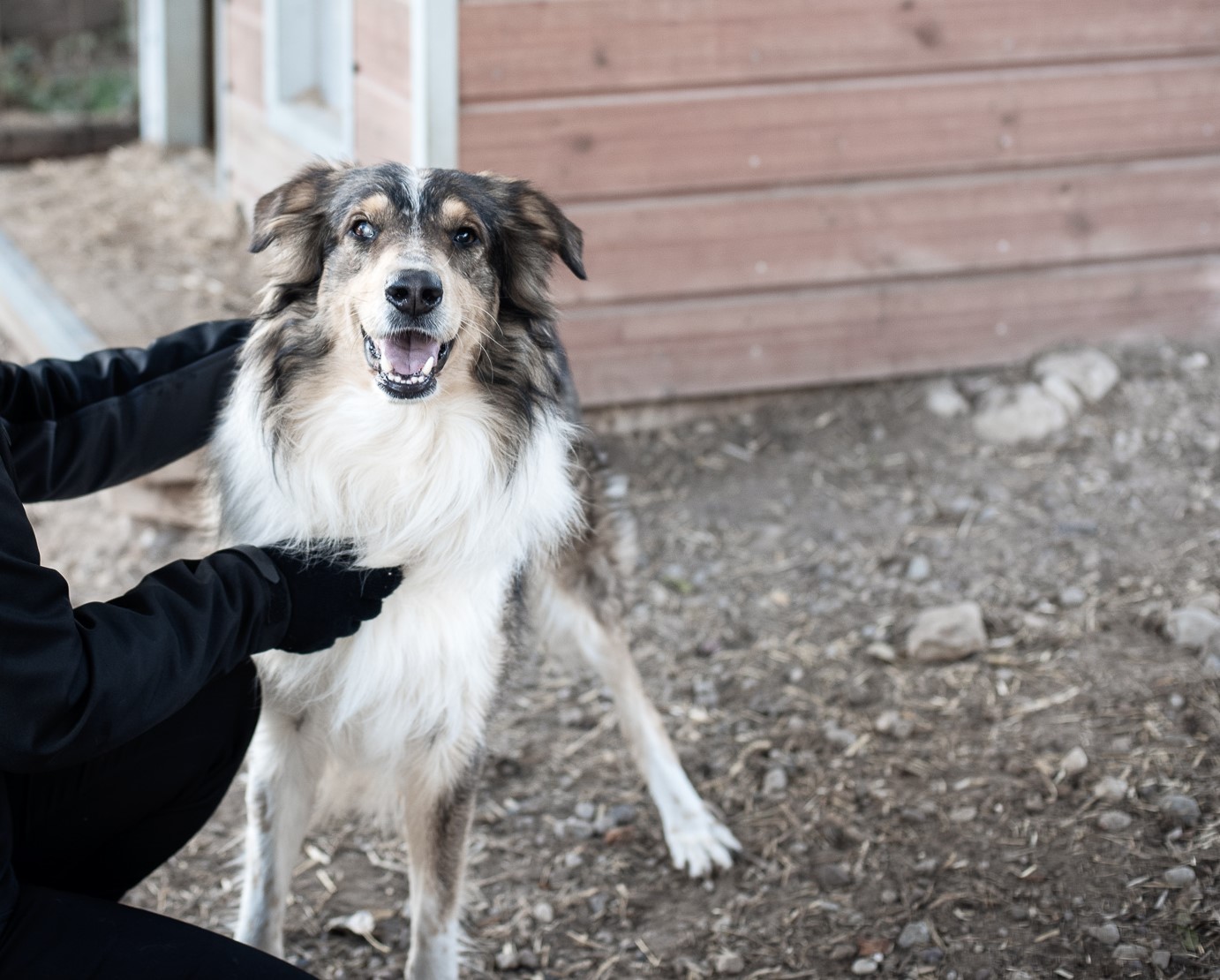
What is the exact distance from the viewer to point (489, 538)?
2514 millimetres

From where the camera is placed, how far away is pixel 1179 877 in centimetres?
269

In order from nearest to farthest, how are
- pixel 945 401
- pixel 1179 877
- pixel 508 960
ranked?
pixel 1179 877 < pixel 508 960 < pixel 945 401

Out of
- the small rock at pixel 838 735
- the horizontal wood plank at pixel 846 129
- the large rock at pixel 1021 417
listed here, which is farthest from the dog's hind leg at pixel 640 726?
the large rock at pixel 1021 417

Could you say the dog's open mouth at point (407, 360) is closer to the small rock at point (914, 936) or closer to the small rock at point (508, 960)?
the small rock at point (508, 960)

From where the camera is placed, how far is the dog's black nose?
2.31 m

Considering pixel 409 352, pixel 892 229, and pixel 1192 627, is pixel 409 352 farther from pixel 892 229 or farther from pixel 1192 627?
pixel 892 229

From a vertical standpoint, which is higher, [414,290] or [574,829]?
[414,290]

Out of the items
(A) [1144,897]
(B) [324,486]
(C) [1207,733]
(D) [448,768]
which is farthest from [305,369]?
(C) [1207,733]

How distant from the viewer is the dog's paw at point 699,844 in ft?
10.1

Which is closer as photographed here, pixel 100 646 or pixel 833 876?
pixel 100 646

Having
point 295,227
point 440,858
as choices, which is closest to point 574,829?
point 440,858

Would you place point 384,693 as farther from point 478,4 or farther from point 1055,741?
point 478,4

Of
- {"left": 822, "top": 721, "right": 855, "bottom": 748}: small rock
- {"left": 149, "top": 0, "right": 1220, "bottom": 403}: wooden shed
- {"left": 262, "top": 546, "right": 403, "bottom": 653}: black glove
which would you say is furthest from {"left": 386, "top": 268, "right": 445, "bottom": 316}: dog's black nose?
{"left": 149, "top": 0, "right": 1220, "bottom": 403}: wooden shed

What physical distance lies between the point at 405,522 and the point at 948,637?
181 centimetres
